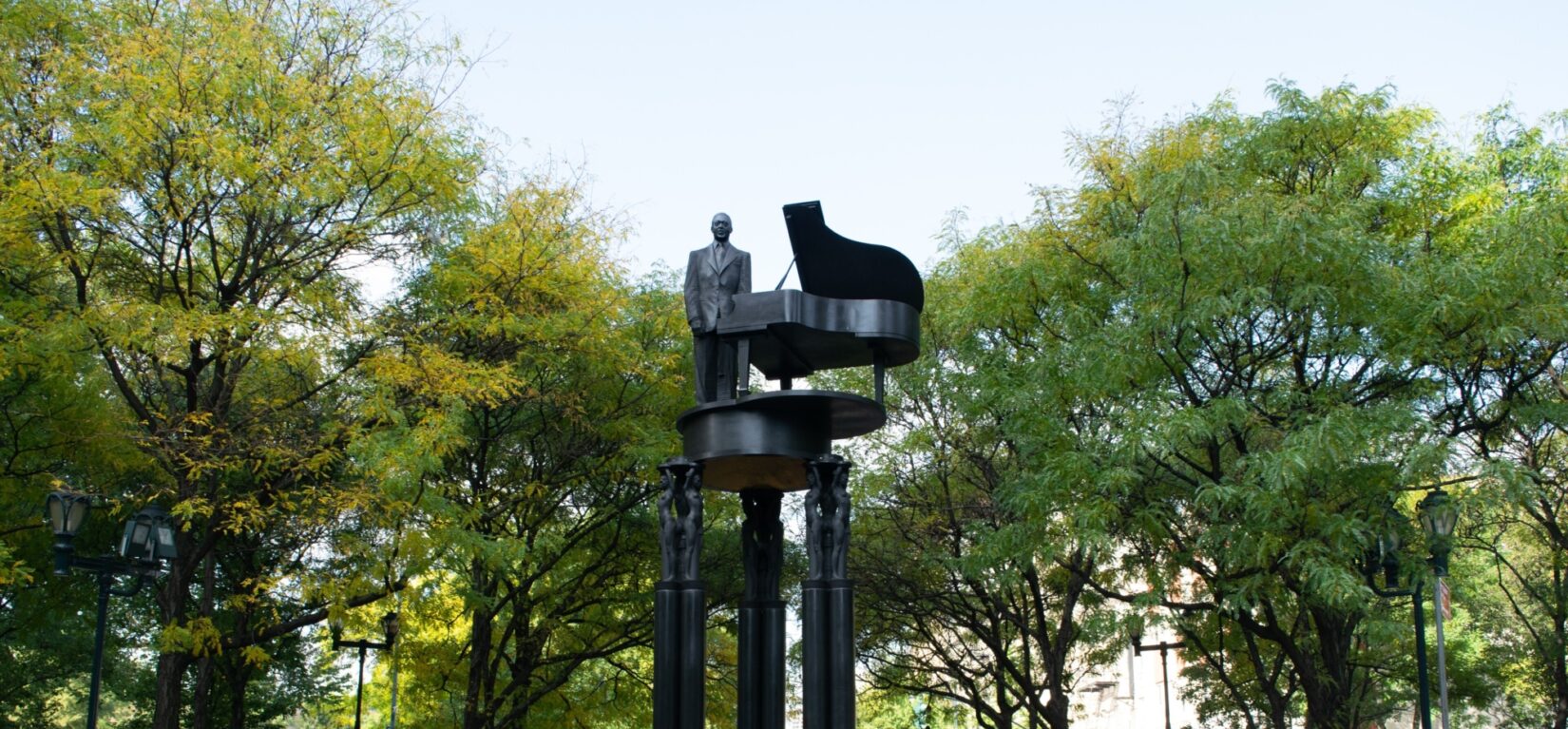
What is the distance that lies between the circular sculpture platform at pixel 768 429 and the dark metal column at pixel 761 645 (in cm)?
86

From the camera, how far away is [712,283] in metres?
11.6

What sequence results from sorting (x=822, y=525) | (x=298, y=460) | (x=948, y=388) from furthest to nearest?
(x=948, y=388) < (x=298, y=460) < (x=822, y=525)

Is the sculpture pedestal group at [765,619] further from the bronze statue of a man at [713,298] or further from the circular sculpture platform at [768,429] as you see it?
the bronze statue of a man at [713,298]

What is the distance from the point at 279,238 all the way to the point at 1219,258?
1209 centimetres

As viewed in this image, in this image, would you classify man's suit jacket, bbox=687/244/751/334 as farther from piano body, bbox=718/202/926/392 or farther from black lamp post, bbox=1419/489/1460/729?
black lamp post, bbox=1419/489/1460/729

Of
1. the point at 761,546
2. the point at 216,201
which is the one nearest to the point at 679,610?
the point at 761,546

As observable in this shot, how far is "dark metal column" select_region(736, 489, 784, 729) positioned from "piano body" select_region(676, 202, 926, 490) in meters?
0.78

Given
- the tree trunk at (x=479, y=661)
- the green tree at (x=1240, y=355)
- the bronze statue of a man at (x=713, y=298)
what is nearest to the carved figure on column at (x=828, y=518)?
the bronze statue of a man at (x=713, y=298)

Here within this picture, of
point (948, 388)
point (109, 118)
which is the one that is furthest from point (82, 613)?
point (948, 388)

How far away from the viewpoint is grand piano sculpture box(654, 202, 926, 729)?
432 inches

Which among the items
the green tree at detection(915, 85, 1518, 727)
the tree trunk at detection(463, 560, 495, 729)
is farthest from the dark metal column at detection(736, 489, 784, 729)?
the tree trunk at detection(463, 560, 495, 729)

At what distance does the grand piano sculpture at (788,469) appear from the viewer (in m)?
11.0

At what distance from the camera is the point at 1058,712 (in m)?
22.1

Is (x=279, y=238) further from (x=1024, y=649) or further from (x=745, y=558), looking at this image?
(x=1024, y=649)
